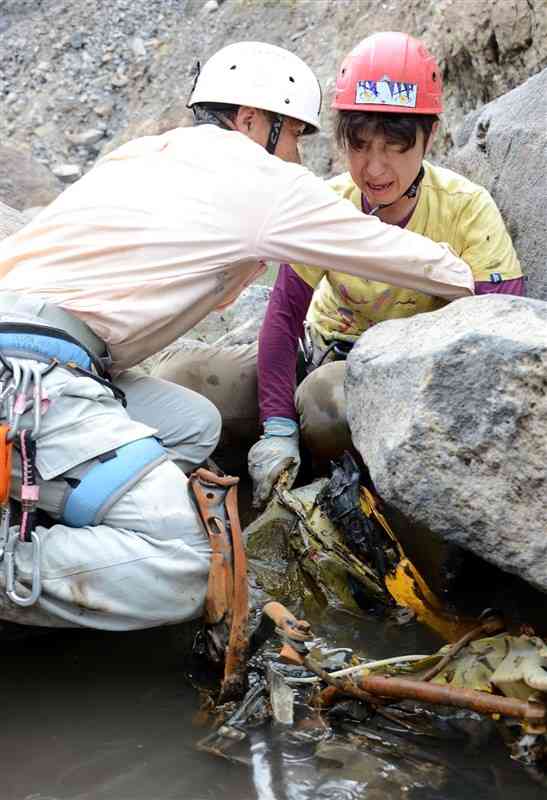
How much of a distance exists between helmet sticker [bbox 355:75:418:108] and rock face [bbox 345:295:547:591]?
1143mm

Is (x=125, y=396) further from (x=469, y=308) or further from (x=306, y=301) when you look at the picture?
(x=469, y=308)

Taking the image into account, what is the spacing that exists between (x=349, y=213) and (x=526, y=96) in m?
1.45

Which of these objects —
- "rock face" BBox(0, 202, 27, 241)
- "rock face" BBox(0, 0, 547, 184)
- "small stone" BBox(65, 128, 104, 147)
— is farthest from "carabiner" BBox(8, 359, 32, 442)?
"small stone" BBox(65, 128, 104, 147)

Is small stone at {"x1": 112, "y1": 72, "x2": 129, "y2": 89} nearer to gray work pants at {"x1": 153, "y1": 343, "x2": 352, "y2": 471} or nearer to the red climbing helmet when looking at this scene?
gray work pants at {"x1": 153, "y1": 343, "x2": 352, "y2": 471}

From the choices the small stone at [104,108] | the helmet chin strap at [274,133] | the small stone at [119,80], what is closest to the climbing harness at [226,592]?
the helmet chin strap at [274,133]

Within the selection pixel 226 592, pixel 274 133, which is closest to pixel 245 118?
pixel 274 133

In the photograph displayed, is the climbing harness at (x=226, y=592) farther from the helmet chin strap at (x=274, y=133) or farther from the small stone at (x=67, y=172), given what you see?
the small stone at (x=67, y=172)

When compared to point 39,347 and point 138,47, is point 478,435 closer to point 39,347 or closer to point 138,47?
point 39,347

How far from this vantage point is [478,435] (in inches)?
106

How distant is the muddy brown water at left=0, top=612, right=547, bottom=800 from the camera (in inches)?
98.4

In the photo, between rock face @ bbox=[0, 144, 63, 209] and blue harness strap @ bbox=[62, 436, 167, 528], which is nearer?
blue harness strap @ bbox=[62, 436, 167, 528]

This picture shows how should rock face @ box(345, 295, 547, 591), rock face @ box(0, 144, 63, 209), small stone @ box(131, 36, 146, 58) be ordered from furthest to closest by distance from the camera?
small stone @ box(131, 36, 146, 58), rock face @ box(0, 144, 63, 209), rock face @ box(345, 295, 547, 591)

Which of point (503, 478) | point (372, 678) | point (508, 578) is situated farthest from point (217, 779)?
point (508, 578)

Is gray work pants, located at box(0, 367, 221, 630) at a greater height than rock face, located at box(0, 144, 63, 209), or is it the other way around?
rock face, located at box(0, 144, 63, 209)
